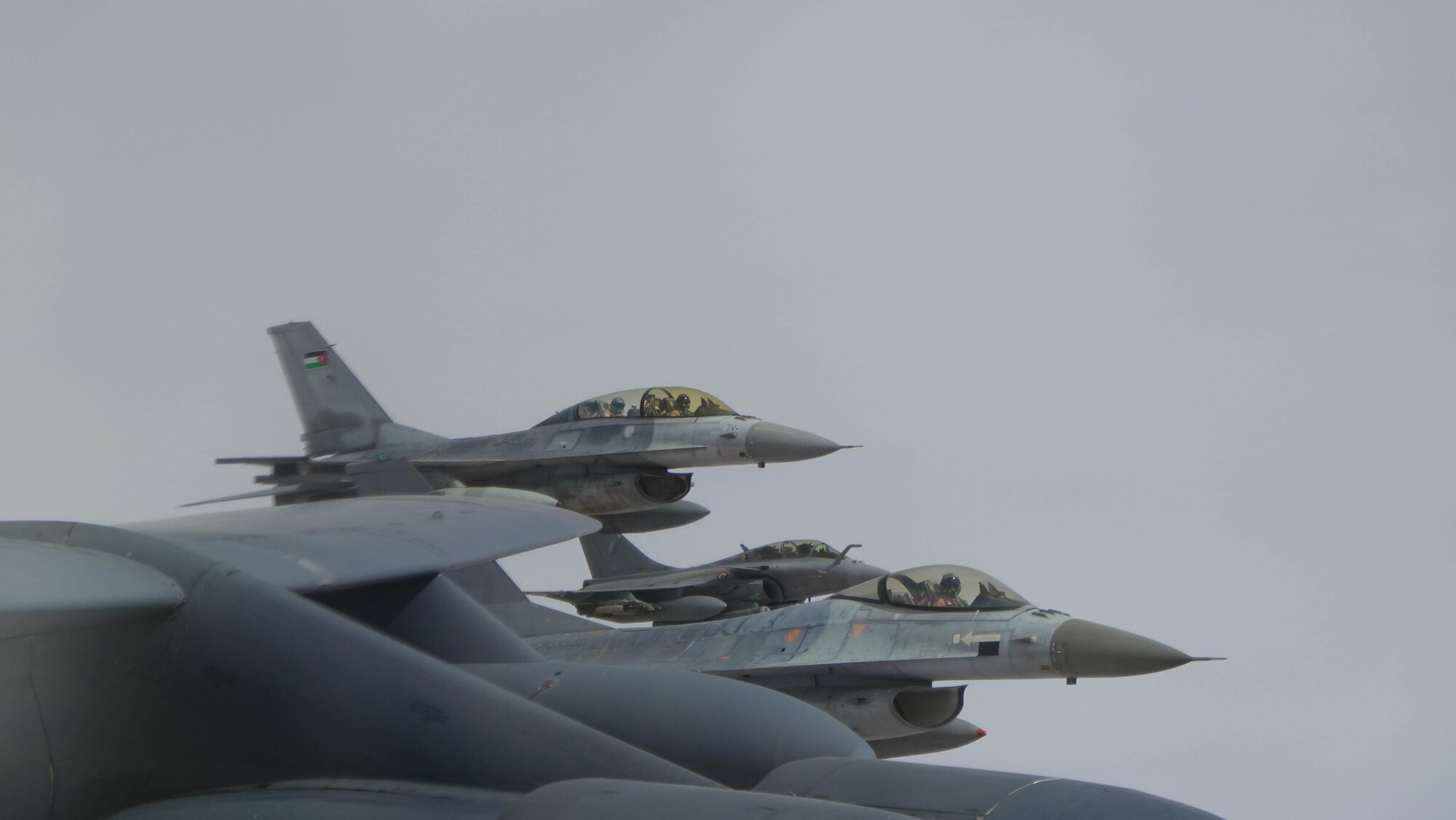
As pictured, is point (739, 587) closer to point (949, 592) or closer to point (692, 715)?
point (949, 592)

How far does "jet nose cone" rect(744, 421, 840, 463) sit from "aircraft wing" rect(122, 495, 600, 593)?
1001 centimetres

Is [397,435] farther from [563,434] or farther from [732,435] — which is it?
[732,435]

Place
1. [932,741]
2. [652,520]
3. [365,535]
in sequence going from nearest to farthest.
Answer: [365,535]
[932,741]
[652,520]

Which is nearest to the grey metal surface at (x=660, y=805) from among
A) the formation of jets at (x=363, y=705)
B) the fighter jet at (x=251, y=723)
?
the formation of jets at (x=363, y=705)

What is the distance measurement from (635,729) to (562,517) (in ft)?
5.16

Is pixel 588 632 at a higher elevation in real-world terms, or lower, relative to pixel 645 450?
lower

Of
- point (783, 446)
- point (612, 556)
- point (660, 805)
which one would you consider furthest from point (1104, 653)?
point (612, 556)

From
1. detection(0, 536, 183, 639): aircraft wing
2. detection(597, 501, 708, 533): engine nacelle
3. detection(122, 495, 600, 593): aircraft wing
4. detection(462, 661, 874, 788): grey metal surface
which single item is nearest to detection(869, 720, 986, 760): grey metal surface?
detection(597, 501, 708, 533): engine nacelle

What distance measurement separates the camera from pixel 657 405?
1733cm

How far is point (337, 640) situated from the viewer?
3.83m

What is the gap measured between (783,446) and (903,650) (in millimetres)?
4823

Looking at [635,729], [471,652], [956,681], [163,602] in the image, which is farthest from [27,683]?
[956,681]

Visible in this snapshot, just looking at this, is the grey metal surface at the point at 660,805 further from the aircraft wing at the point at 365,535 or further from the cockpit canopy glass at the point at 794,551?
the cockpit canopy glass at the point at 794,551

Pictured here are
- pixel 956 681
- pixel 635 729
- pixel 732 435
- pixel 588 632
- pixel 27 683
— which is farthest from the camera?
pixel 732 435
